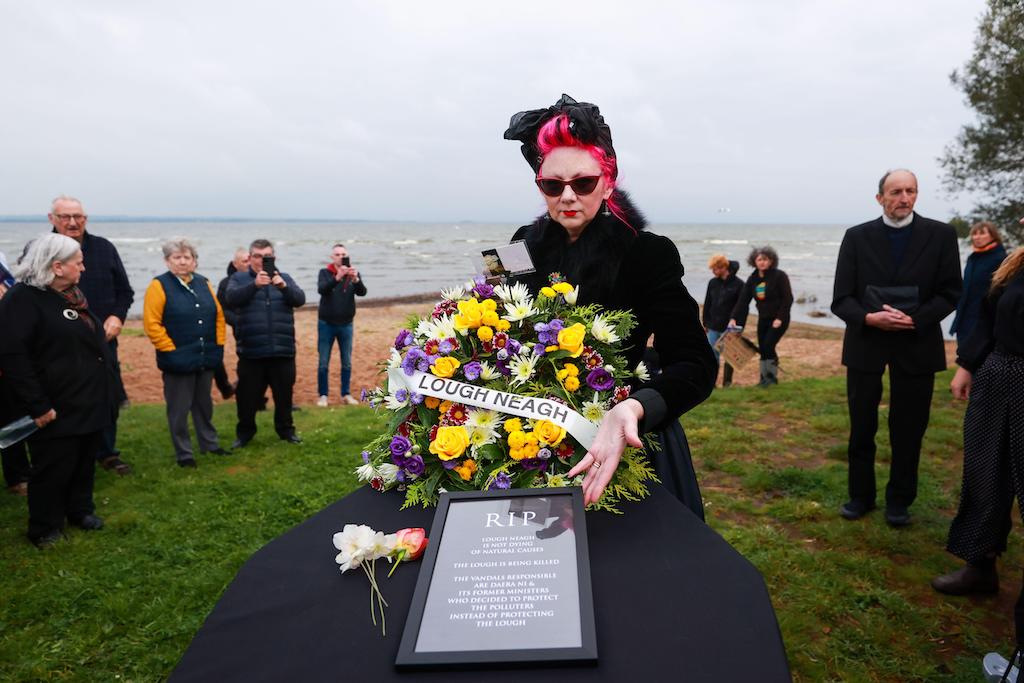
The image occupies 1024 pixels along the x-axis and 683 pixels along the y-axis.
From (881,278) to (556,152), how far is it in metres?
3.54

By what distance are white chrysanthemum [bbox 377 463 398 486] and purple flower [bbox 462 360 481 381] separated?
331 millimetres

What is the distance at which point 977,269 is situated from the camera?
23.0 ft

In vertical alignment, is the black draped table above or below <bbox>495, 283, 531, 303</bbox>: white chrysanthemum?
below

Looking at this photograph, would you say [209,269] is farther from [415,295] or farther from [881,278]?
[881,278]

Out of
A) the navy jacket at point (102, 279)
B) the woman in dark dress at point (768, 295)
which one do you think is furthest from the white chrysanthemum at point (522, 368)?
the woman in dark dress at point (768, 295)

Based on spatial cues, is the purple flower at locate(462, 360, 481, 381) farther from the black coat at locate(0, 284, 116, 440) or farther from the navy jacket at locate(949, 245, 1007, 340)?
the navy jacket at locate(949, 245, 1007, 340)

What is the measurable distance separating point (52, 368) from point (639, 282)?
4.68m

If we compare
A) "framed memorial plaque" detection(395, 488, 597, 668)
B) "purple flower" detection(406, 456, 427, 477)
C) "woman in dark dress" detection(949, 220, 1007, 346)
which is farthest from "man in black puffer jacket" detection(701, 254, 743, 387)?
"framed memorial plaque" detection(395, 488, 597, 668)

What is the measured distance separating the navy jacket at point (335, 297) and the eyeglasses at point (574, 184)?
283 inches

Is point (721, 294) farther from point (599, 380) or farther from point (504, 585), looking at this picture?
point (504, 585)

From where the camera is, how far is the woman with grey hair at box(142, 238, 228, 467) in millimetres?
6324

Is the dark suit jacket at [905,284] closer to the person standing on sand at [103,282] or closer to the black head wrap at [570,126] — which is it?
the black head wrap at [570,126]

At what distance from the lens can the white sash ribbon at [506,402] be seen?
165 centimetres

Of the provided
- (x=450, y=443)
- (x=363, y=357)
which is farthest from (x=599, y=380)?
(x=363, y=357)
